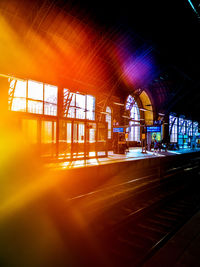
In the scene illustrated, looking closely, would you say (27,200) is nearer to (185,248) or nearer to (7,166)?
(7,166)

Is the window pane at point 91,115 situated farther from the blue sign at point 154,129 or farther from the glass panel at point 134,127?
the glass panel at point 134,127

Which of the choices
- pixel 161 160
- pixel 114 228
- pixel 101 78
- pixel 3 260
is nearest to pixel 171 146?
pixel 161 160

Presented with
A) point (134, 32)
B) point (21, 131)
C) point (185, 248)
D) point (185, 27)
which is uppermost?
point (185, 27)

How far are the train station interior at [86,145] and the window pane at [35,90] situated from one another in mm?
78

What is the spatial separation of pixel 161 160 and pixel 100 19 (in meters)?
12.0

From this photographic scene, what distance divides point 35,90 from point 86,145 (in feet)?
19.6

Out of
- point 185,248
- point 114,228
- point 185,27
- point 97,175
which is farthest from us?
point 185,27

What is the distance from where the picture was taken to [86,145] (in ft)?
41.0

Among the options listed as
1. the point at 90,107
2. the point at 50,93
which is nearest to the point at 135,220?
the point at 50,93

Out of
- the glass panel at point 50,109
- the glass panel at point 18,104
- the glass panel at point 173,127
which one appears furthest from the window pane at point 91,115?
the glass panel at point 173,127

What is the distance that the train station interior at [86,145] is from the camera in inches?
157

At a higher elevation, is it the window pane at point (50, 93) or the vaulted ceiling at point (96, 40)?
the vaulted ceiling at point (96, 40)

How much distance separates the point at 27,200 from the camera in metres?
7.02

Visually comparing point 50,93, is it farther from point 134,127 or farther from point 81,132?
point 134,127
